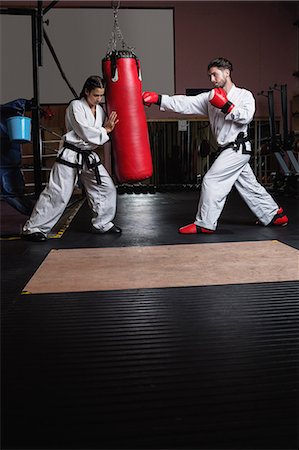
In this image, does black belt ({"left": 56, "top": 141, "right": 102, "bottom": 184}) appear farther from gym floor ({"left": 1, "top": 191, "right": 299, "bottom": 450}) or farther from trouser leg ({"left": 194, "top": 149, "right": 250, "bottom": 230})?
gym floor ({"left": 1, "top": 191, "right": 299, "bottom": 450})

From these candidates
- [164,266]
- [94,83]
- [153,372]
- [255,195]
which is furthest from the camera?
[255,195]

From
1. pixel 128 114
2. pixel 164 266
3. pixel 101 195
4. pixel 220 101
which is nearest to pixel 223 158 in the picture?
pixel 220 101

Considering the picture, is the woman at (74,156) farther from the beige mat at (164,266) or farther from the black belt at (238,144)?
the black belt at (238,144)

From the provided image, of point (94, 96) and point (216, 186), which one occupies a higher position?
point (94, 96)

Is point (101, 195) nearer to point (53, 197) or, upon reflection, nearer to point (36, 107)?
point (53, 197)

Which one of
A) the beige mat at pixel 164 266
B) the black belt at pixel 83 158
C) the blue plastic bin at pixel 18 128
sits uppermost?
the blue plastic bin at pixel 18 128

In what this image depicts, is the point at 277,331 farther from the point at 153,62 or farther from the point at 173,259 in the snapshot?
the point at 153,62

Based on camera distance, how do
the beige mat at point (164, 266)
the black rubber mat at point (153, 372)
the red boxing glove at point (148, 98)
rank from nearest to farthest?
the black rubber mat at point (153, 372)
the beige mat at point (164, 266)
the red boxing glove at point (148, 98)

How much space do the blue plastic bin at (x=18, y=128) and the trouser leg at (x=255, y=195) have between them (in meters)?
1.60

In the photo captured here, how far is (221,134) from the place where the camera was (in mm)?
3729

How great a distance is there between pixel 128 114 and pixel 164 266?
1285mm

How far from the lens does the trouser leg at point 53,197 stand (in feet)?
11.3

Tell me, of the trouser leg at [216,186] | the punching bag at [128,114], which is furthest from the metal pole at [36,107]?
the trouser leg at [216,186]

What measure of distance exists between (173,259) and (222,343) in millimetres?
1233
